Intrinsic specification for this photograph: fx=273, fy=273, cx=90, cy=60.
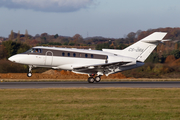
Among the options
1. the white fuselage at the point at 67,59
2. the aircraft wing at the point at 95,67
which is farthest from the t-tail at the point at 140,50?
the aircraft wing at the point at 95,67

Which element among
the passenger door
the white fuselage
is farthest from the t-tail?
the passenger door

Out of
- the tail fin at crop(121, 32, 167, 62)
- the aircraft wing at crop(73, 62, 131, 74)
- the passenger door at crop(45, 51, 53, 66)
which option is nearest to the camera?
the aircraft wing at crop(73, 62, 131, 74)

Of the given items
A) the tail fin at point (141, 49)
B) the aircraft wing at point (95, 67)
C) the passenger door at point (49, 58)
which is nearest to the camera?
the aircraft wing at point (95, 67)

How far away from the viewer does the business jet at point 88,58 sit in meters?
28.4

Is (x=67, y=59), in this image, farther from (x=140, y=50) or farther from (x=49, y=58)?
(x=140, y=50)

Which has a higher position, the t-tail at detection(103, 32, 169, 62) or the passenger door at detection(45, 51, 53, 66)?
the t-tail at detection(103, 32, 169, 62)

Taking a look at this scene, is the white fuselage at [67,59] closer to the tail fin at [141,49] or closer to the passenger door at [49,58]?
the passenger door at [49,58]

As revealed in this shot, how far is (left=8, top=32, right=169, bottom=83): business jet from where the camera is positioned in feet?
93.1

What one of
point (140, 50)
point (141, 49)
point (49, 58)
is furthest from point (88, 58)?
point (141, 49)

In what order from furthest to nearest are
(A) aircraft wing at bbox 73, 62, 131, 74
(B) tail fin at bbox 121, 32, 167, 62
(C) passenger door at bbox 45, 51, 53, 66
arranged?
(B) tail fin at bbox 121, 32, 167, 62 < (C) passenger door at bbox 45, 51, 53, 66 < (A) aircraft wing at bbox 73, 62, 131, 74

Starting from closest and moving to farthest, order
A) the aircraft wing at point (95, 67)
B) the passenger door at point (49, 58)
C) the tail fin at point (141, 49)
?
the aircraft wing at point (95, 67), the passenger door at point (49, 58), the tail fin at point (141, 49)

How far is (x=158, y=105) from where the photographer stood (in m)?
14.1

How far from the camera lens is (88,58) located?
29453mm

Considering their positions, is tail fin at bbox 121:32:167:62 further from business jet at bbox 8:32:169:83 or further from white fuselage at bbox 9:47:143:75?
white fuselage at bbox 9:47:143:75
